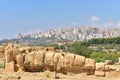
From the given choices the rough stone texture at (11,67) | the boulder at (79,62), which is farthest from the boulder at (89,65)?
the rough stone texture at (11,67)

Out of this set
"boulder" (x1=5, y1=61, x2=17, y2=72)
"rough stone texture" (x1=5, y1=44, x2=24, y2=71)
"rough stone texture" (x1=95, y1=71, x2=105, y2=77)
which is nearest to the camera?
"boulder" (x1=5, y1=61, x2=17, y2=72)

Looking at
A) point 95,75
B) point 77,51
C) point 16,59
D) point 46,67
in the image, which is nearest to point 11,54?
point 16,59

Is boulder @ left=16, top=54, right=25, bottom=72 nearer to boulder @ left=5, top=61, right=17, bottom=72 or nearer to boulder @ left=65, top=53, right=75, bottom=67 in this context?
boulder @ left=5, top=61, right=17, bottom=72

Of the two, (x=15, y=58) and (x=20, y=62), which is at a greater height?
(x=15, y=58)

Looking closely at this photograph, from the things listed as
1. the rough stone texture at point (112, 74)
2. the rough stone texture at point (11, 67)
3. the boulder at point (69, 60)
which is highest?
the boulder at point (69, 60)

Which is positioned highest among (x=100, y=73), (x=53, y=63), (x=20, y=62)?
(x=20, y=62)

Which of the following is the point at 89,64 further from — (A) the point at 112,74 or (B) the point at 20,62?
(B) the point at 20,62

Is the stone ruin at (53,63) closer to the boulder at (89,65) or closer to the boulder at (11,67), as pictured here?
the boulder at (89,65)

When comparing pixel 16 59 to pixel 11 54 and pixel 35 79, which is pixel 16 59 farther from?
pixel 35 79

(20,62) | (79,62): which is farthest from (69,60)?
(20,62)

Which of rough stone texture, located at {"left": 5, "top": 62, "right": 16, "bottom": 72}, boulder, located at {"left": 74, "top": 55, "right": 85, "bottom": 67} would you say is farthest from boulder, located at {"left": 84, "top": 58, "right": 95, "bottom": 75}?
rough stone texture, located at {"left": 5, "top": 62, "right": 16, "bottom": 72}

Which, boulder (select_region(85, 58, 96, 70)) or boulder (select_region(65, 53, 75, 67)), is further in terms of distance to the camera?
boulder (select_region(85, 58, 96, 70))

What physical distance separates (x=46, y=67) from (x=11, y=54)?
352 cm

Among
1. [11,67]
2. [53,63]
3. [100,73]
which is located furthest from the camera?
[53,63]
